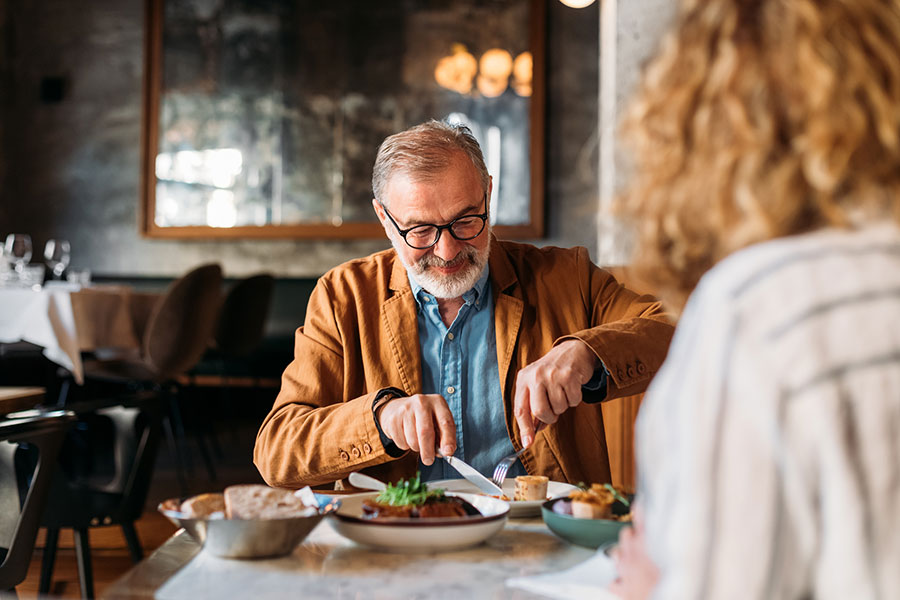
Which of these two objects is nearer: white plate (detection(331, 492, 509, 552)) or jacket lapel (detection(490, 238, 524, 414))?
white plate (detection(331, 492, 509, 552))

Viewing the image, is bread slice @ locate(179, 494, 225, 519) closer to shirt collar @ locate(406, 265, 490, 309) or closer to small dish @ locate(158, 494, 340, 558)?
small dish @ locate(158, 494, 340, 558)

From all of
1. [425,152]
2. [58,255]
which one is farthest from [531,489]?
[58,255]

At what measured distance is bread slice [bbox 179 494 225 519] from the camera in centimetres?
91

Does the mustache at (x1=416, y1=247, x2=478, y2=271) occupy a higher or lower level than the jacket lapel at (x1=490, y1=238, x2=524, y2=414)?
higher

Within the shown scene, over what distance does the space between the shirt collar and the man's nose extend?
0.08 metres

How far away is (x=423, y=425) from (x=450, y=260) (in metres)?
0.53

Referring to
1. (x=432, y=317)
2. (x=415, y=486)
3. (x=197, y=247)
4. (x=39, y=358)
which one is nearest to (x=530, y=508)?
(x=415, y=486)

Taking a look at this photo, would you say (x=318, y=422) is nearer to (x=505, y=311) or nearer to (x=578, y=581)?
(x=505, y=311)

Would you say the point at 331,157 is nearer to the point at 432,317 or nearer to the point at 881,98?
the point at 432,317

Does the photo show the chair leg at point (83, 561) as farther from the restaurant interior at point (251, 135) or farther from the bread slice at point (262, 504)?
the restaurant interior at point (251, 135)

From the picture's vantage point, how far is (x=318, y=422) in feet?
4.68

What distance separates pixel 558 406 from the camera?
1.29 meters

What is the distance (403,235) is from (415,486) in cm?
74

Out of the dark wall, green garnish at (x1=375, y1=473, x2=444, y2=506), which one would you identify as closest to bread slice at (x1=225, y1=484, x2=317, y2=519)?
green garnish at (x1=375, y1=473, x2=444, y2=506)
